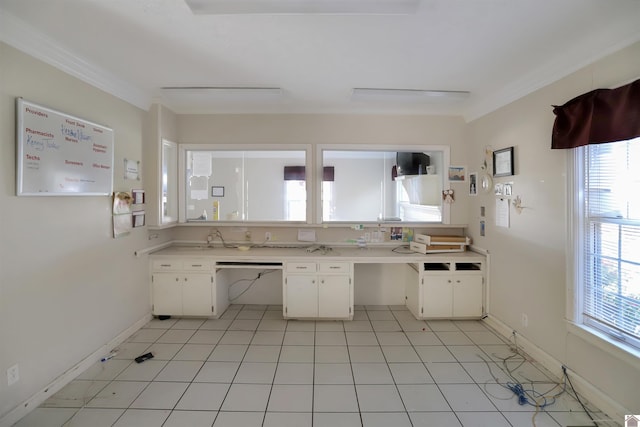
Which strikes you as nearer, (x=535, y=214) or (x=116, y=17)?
(x=116, y=17)

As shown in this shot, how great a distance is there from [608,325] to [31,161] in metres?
4.23

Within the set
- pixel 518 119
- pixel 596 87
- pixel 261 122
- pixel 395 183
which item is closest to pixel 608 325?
pixel 596 87

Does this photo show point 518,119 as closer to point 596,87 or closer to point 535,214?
point 596,87

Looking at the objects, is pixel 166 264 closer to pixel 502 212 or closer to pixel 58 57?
pixel 58 57

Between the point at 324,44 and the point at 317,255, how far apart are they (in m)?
2.19

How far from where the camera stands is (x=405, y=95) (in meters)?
2.97

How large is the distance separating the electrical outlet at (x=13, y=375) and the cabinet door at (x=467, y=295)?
3.92 metres

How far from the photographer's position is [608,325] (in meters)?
1.89

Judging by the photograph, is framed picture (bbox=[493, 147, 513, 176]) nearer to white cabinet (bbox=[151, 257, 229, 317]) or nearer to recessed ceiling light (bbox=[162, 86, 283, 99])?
recessed ceiling light (bbox=[162, 86, 283, 99])

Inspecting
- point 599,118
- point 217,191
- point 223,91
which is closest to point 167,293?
point 217,191

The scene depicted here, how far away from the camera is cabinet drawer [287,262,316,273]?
126 inches

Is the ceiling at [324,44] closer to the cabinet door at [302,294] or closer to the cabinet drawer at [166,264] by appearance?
the cabinet drawer at [166,264]

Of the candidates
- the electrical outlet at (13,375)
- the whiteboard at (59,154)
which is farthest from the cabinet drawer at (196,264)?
the electrical outlet at (13,375)

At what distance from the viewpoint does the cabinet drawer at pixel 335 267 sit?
319cm
